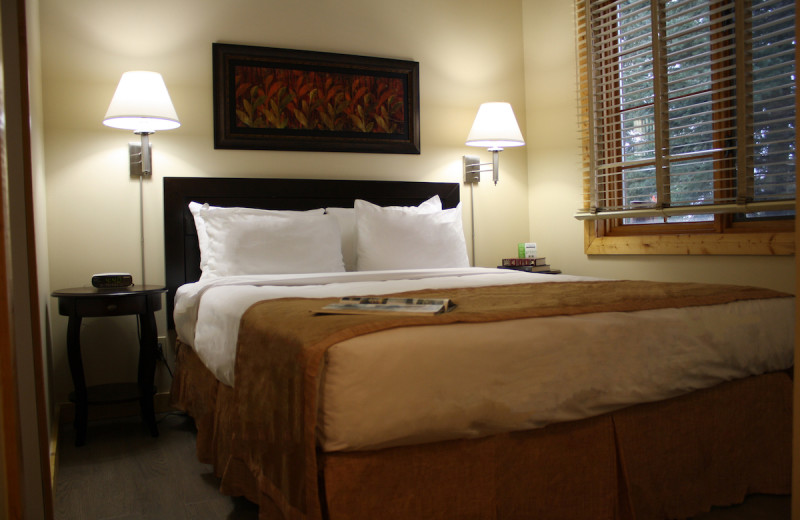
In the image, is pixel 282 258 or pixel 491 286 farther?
pixel 282 258

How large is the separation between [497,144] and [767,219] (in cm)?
161

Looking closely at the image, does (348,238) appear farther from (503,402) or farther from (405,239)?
(503,402)

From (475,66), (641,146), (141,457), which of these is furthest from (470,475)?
(475,66)

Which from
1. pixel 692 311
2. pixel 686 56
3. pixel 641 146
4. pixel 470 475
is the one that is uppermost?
pixel 686 56

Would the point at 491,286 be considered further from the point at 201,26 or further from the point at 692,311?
the point at 201,26

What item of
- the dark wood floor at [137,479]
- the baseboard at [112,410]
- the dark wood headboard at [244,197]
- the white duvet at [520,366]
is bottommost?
the dark wood floor at [137,479]

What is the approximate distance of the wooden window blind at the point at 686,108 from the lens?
9.54 feet

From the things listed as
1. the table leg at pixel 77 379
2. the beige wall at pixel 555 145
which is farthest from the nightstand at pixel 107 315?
the beige wall at pixel 555 145

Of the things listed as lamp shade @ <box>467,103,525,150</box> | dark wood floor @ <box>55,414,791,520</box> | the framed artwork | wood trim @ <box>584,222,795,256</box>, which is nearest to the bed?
dark wood floor @ <box>55,414,791,520</box>

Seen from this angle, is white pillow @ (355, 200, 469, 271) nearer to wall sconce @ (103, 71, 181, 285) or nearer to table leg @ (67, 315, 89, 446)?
wall sconce @ (103, 71, 181, 285)

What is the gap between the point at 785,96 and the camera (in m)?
2.82

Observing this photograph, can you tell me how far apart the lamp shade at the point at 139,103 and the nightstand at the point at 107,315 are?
83 cm

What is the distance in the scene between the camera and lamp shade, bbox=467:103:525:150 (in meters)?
3.91

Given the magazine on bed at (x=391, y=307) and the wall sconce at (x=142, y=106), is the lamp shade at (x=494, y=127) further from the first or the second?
the magazine on bed at (x=391, y=307)
